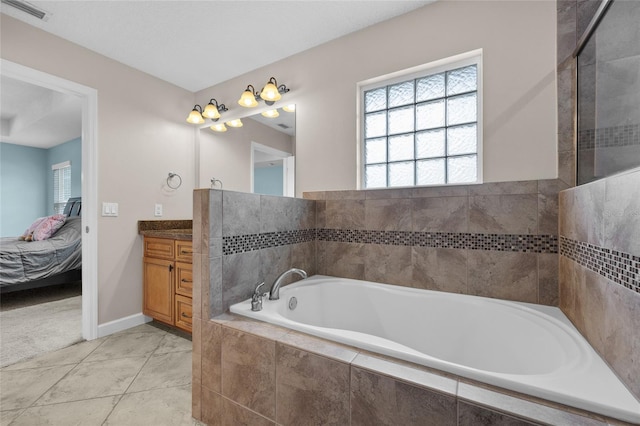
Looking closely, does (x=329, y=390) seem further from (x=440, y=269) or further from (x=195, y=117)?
(x=195, y=117)

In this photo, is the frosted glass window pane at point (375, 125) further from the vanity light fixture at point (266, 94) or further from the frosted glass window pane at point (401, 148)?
the vanity light fixture at point (266, 94)

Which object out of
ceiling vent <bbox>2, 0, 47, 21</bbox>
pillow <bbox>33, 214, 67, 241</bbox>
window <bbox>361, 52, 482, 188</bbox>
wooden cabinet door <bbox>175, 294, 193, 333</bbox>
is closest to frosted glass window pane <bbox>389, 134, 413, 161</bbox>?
window <bbox>361, 52, 482, 188</bbox>

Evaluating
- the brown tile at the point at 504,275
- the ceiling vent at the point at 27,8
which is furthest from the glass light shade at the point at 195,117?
the brown tile at the point at 504,275

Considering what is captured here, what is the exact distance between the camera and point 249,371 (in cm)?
121

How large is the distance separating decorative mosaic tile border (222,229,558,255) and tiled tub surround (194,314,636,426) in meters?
0.42

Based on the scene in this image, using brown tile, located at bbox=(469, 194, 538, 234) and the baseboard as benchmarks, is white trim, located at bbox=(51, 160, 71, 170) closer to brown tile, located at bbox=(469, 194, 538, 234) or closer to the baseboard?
the baseboard

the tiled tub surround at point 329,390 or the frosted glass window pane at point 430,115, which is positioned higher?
the frosted glass window pane at point 430,115

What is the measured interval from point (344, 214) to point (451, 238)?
775mm

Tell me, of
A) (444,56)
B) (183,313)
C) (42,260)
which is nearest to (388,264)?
(444,56)

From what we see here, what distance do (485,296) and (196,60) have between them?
2970mm

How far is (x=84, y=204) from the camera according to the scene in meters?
2.32

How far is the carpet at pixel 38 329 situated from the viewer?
209 cm

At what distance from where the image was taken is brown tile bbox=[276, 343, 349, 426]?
990 millimetres

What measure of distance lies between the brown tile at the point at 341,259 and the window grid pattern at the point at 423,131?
52 cm
